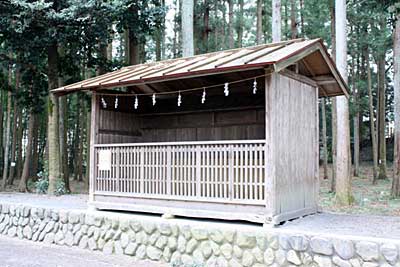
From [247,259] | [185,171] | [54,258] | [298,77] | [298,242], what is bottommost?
[54,258]

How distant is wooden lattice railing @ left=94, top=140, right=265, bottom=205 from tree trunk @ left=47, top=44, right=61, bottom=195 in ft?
15.8

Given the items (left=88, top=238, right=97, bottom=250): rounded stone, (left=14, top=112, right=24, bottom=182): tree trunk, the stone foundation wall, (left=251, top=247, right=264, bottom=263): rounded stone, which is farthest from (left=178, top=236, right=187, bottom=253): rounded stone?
(left=14, top=112, right=24, bottom=182): tree trunk

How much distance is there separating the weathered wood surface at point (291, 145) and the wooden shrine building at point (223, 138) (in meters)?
0.02

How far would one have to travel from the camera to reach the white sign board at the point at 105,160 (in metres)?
7.83

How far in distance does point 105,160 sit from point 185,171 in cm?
188

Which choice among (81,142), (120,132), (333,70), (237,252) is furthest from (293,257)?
(81,142)

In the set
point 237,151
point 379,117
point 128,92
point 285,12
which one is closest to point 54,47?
point 128,92

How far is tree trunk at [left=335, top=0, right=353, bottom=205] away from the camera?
33.5 ft

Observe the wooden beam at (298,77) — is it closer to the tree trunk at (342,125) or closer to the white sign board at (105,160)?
the tree trunk at (342,125)

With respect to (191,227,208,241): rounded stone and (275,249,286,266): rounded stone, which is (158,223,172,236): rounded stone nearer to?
(191,227,208,241): rounded stone

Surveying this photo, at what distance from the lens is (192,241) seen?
20.6ft

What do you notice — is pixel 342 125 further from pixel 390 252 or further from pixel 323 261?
pixel 390 252

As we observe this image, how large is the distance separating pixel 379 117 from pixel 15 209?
1583 centimetres

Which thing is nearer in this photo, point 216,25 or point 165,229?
point 165,229
